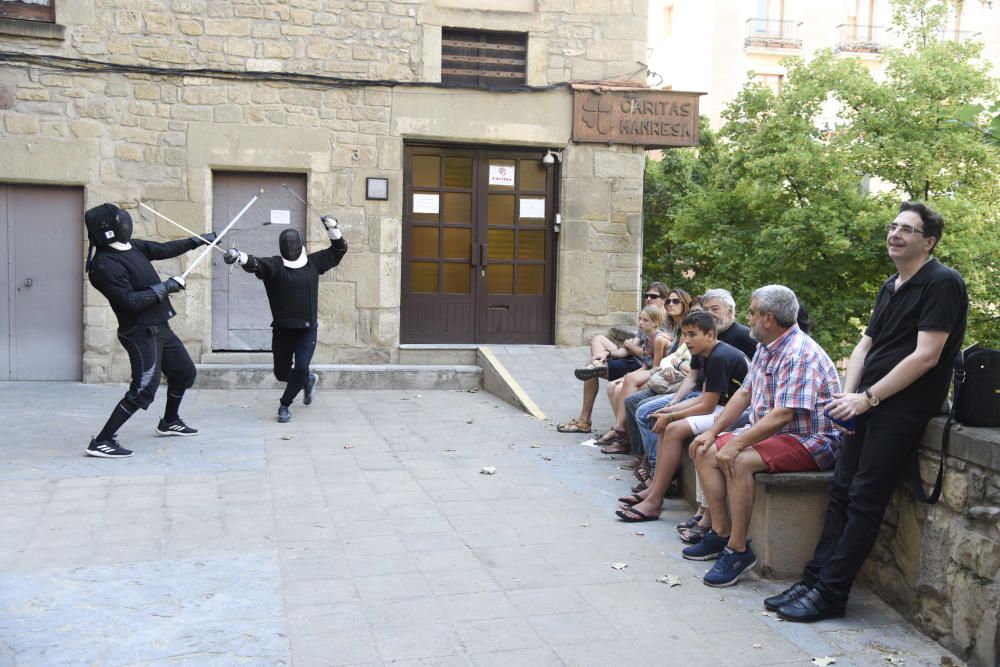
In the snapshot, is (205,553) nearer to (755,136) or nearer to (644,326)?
(644,326)

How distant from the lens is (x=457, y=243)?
1160 centimetres

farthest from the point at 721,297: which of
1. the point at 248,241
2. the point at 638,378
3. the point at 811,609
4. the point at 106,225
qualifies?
the point at 248,241

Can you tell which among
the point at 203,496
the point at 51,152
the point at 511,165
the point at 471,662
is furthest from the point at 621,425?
the point at 51,152

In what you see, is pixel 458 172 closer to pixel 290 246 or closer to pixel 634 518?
pixel 290 246

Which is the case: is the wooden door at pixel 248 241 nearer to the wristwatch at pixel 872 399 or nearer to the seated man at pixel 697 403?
the seated man at pixel 697 403

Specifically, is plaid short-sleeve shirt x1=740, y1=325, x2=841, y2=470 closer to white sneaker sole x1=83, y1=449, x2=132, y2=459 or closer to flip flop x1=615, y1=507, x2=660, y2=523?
flip flop x1=615, y1=507, x2=660, y2=523

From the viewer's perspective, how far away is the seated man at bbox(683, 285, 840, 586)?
4.77 meters

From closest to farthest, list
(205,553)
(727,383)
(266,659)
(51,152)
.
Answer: (266,659) → (205,553) → (727,383) → (51,152)

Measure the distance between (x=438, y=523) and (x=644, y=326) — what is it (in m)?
2.53

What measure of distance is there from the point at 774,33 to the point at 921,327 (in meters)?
30.8

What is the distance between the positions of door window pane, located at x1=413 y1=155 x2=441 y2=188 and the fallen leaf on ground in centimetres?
739

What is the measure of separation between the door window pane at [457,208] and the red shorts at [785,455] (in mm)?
7200

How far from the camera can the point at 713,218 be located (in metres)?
18.1

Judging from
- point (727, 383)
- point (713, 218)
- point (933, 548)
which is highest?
point (713, 218)
